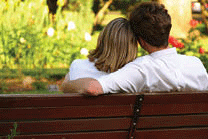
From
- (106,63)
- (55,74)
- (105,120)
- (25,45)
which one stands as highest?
(106,63)

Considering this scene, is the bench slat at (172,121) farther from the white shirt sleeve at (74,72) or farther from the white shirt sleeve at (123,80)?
the white shirt sleeve at (74,72)

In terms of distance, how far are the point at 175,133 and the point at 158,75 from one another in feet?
1.15

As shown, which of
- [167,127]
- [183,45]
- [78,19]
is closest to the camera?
[167,127]

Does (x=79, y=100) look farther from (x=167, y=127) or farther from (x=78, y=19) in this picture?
(x=78, y=19)

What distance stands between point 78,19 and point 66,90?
5.64 meters

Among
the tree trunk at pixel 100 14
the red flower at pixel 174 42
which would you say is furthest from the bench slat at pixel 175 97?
the tree trunk at pixel 100 14

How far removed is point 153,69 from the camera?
254 centimetres

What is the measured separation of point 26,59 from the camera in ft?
22.4

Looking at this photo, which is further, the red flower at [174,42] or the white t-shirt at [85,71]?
the red flower at [174,42]

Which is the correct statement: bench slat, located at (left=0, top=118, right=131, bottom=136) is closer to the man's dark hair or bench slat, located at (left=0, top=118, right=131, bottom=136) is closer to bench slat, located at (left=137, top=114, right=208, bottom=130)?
bench slat, located at (left=137, top=114, right=208, bottom=130)

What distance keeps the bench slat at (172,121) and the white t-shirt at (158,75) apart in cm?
19

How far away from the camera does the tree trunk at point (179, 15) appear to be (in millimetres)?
10062

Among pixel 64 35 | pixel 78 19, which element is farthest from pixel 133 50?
pixel 78 19

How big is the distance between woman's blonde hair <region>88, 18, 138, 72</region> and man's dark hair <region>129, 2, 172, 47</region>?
62 mm
